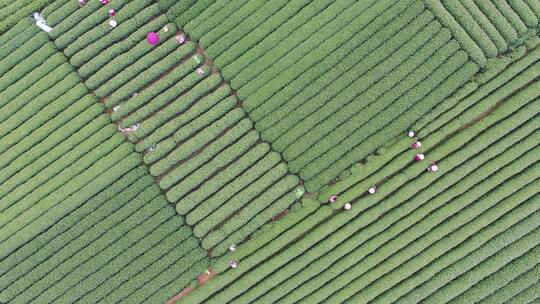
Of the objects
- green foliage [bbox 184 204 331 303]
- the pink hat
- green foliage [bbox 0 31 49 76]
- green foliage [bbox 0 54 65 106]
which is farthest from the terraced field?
green foliage [bbox 0 31 49 76]

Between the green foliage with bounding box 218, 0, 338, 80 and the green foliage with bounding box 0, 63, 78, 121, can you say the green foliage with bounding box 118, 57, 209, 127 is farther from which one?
the green foliage with bounding box 0, 63, 78, 121

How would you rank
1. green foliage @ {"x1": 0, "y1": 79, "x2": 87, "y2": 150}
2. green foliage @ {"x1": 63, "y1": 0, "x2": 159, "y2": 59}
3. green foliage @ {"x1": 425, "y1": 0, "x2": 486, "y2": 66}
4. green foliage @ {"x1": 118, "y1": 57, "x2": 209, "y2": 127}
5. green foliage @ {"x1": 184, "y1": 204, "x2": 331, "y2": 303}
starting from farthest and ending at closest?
green foliage @ {"x1": 63, "y1": 0, "x2": 159, "y2": 59} < green foliage @ {"x1": 0, "y1": 79, "x2": 87, "y2": 150} < green foliage @ {"x1": 118, "y1": 57, "x2": 209, "y2": 127} < green foliage @ {"x1": 425, "y1": 0, "x2": 486, "y2": 66} < green foliage @ {"x1": 184, "y1": 204, "x2": 331, "y2": 303}

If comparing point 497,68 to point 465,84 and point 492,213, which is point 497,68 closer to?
point 465,84

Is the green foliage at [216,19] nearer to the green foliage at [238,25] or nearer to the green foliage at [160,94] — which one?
the green foliage at [238,25]

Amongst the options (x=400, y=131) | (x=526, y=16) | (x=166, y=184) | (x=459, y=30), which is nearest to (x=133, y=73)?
(x=166, y=184)

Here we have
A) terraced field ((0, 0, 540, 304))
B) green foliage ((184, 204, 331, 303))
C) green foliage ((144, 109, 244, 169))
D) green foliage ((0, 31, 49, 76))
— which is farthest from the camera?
green foliage ((0, 31, 49, 76))

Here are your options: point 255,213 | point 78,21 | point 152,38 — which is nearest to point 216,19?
point 152,38

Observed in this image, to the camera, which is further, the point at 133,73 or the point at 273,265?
the point at 133,73
